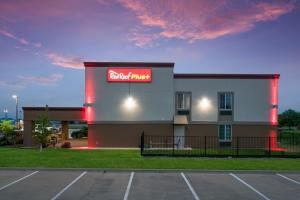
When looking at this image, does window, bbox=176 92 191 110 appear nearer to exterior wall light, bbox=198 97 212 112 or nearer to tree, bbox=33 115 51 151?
exterior wall light, bbox=198 97 212 112

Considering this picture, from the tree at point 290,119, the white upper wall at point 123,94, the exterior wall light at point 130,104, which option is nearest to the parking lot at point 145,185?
the white upper wall at point 123,94

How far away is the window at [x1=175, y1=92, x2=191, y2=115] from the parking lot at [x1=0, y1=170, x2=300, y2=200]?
56.3 feet

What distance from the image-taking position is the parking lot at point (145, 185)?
11.8 m

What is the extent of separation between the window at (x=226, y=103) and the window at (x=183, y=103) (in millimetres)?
3269

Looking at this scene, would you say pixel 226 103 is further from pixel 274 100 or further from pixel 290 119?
pixel 290 119

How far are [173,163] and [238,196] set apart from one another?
23.9 ft

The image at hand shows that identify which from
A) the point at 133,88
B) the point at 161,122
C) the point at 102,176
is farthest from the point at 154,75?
the point at 102,176

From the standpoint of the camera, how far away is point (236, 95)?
3391 centimetres

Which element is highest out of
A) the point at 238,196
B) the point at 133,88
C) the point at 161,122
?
the point at 133,88

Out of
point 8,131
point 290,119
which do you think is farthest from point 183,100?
point 290,119

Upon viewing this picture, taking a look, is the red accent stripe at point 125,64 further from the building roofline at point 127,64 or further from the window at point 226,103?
the window at point 226,103

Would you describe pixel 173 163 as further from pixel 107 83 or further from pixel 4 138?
pixel 4 138

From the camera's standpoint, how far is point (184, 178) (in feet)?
49.6

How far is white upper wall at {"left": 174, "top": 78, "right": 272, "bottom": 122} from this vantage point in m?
33.7
